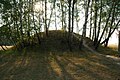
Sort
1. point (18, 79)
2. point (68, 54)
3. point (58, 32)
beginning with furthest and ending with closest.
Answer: point (58, 32) < point (68, 54) < point (18, 79)

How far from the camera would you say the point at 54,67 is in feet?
84.3

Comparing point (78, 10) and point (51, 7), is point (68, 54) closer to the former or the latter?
point (51, 7)

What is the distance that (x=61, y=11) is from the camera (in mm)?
43500

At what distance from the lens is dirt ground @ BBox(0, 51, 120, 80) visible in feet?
71.4

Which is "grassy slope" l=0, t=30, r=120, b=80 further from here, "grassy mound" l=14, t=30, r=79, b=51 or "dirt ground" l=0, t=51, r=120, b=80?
"grassy mound" l=14, t=30, r=79, b=51

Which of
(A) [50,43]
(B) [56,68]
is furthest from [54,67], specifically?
(A) [50,43]

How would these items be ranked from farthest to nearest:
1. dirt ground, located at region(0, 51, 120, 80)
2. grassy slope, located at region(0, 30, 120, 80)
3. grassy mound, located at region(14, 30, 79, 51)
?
grassy mound, located at region(14, 30, 79, 51)
grassy slope, located at region(0, 30, 120, 80)
dirt ground, located at region(0, 51, 120, 80)

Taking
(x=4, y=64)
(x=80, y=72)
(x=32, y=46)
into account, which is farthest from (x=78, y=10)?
(x=80, y=72)

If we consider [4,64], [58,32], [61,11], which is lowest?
[4,64]

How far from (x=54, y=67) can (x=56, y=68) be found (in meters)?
0.59

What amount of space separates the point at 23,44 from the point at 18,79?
692 inches

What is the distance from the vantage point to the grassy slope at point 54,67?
21.9m

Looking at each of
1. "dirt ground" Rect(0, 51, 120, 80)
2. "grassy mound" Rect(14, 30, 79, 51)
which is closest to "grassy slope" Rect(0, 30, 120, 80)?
"dirt ground" Rect(0, 51, 120, 80)

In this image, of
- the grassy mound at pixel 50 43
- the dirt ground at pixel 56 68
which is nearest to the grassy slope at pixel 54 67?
the dirt ground at pixel 56 68
